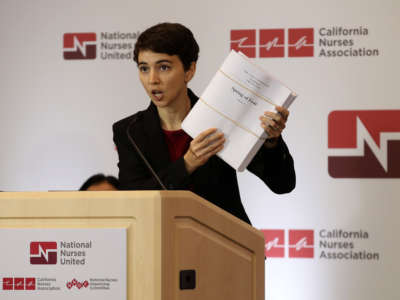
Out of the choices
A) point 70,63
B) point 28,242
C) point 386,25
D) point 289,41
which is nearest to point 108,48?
point 70,63

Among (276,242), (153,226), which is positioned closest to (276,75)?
(276,242)

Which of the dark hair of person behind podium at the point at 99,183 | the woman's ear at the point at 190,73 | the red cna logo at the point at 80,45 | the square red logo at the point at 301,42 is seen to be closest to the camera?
the woman's ear at the point at 190,73

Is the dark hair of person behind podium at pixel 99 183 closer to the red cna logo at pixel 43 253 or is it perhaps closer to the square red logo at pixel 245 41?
the square red logo at pixel 245 41

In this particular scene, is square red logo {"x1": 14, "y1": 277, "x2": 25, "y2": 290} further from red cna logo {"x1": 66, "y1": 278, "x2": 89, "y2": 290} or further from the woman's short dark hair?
the woman's short dark hair

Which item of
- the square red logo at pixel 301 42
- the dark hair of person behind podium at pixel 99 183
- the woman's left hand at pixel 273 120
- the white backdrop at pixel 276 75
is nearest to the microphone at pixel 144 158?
the woman's left hand at pixel 273 120

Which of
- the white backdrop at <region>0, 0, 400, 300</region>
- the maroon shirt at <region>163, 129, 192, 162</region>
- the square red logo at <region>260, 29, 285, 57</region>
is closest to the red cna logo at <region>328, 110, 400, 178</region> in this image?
the white backdrop at <region>0, 0, 400, 300</region>

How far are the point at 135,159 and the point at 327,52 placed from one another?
175 cm

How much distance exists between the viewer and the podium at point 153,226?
3.58 ft

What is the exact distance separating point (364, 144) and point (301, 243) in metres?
0.64

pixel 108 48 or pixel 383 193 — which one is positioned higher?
pixel 108 48

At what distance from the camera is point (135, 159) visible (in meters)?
1.77

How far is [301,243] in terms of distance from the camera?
10.2 ft

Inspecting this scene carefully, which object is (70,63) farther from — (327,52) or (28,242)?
(28,242)

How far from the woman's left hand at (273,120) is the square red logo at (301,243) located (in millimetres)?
1667
